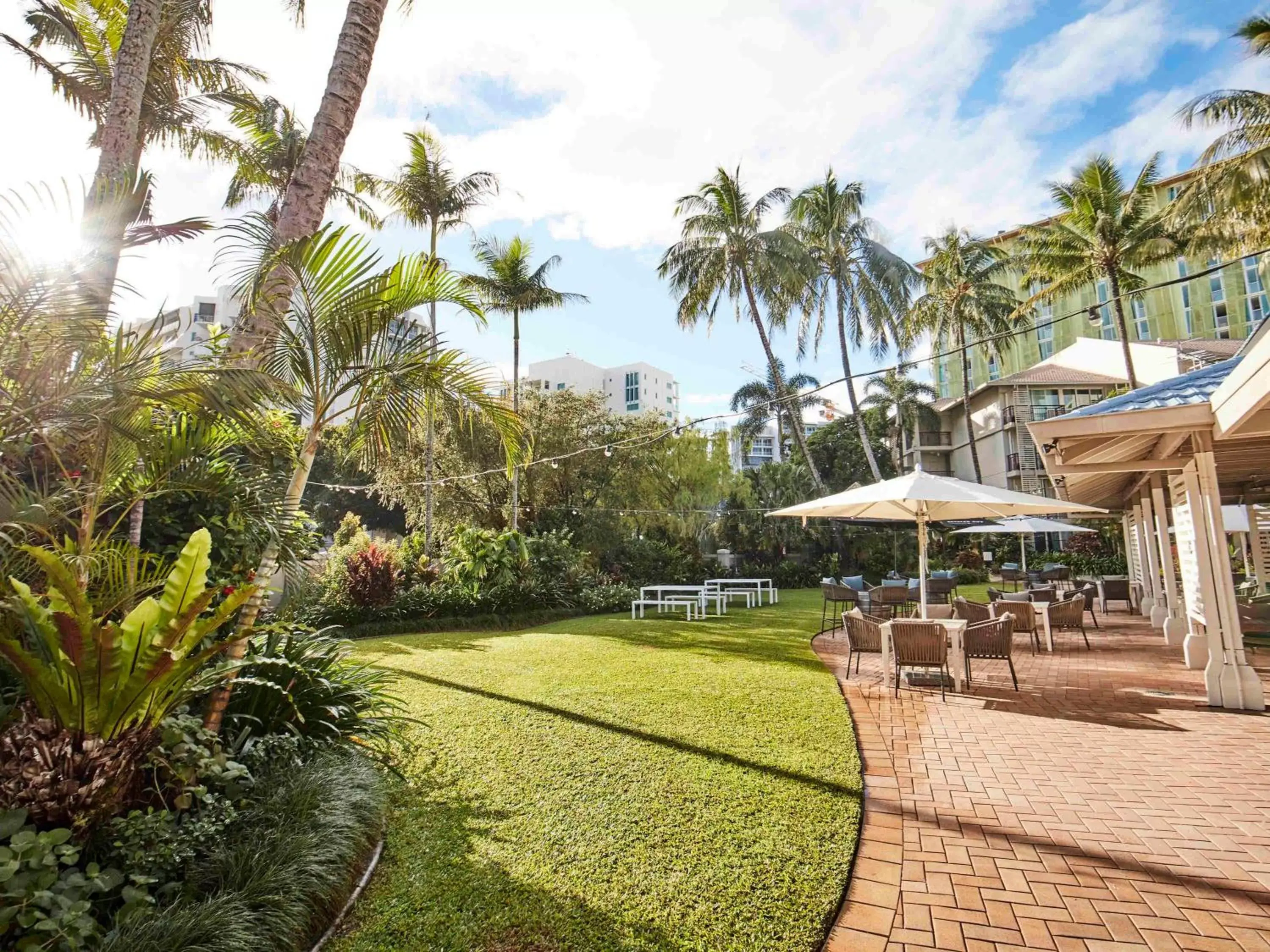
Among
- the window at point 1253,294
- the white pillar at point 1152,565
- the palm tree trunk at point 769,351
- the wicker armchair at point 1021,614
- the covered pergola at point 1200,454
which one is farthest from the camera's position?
the window at point 1253,294

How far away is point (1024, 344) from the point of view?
50969mm

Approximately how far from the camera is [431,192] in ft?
58.1

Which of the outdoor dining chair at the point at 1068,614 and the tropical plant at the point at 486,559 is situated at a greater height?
the tropical plant at the point at 486,559

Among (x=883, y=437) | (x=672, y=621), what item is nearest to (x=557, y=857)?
(x=672, y=621)

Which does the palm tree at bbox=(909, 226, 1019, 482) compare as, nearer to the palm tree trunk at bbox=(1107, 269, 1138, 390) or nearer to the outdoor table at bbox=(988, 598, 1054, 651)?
the palm tree trunk at bbox=(1107, 269, 1138, 390)

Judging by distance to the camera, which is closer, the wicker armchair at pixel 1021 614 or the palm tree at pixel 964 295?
the wicker armchair at pixel 1021 614

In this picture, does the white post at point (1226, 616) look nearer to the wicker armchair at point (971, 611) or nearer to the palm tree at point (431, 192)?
the wicker armchair at point (971, 611)

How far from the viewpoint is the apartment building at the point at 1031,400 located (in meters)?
30.2

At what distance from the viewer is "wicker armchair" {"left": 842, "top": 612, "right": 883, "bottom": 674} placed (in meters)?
7.50

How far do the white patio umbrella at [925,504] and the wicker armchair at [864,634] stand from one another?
31.4 inches

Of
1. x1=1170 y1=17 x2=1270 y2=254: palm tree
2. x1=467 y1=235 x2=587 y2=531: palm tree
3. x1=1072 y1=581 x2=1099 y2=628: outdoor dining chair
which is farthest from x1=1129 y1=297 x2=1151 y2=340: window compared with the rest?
x1=467 y1=235 x2=587 y2=531: palm tree

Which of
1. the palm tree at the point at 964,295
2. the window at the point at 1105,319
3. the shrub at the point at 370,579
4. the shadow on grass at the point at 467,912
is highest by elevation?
the window at the point at 1105,319

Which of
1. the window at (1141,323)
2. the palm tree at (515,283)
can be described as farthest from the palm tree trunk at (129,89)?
the window at (1141,323)

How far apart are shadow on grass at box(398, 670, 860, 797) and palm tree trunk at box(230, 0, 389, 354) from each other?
4.43 meters
